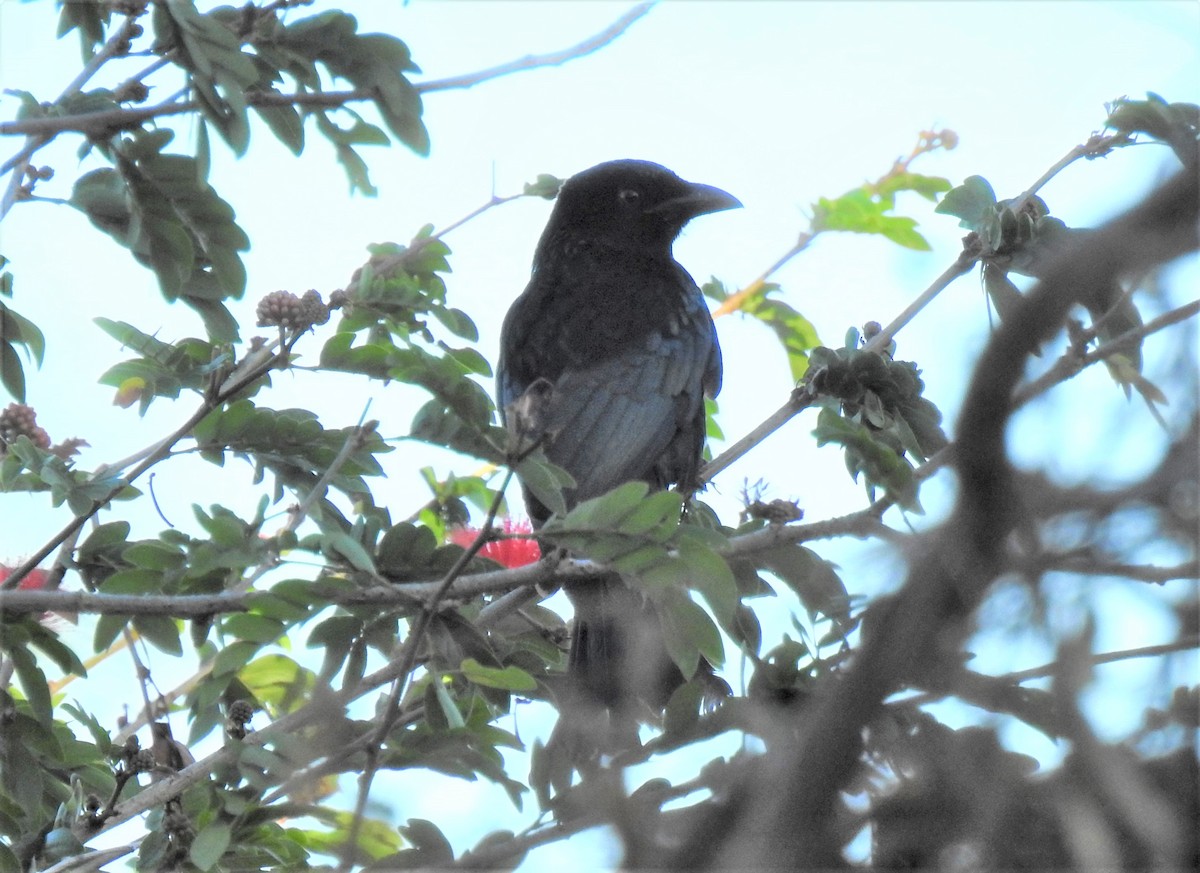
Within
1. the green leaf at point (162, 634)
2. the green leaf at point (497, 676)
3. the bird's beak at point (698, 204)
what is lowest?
the green leaf at point (497, 676)

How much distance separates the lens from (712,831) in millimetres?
1229

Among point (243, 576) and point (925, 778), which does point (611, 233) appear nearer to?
point (243, 576)

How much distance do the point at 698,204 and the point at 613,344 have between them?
1.13 metres

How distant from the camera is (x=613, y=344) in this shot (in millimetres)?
5121

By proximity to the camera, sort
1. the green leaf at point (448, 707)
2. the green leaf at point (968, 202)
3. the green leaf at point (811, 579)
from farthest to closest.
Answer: the green leaf at point (968, 202) → the green leaf at point (448, 707) → the green leaf at point (811, 579)

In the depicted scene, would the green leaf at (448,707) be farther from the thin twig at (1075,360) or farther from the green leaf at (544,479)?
the thin twig at (1075,360)

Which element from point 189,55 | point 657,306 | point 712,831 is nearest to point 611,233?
point 657,306

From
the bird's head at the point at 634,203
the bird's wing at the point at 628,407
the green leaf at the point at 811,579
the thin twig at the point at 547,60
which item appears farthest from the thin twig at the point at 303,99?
the bird's head at the point at 634,203

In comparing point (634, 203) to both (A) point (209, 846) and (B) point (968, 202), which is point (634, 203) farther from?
(A) point (209, 846)

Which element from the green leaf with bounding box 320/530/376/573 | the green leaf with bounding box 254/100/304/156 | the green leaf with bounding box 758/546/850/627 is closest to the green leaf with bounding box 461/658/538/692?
the green leaf with bounding box 320/530/376/573

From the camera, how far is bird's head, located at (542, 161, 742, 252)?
595cm

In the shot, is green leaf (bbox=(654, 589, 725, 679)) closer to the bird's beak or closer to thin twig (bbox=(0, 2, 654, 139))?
thin twig (bbox=(0, 2, 654, 139))

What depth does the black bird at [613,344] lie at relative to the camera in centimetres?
452

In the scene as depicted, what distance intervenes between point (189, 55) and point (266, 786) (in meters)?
1.37
